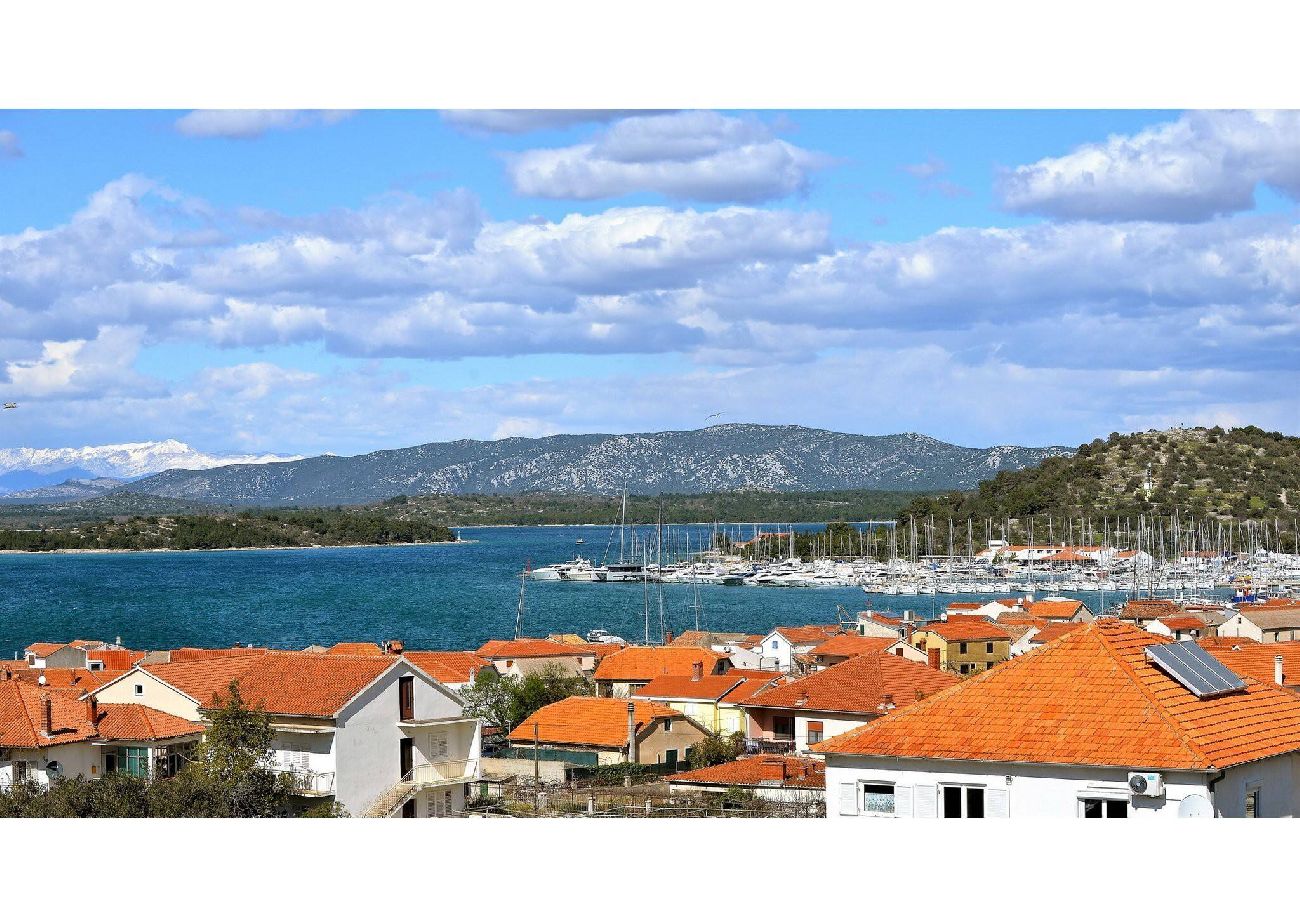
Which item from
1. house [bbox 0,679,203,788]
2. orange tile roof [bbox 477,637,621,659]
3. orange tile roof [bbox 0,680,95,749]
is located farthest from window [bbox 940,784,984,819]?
A: orange tile roof [bbox 477,637,621,659]

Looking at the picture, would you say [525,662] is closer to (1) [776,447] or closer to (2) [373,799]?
(2) [373,799]

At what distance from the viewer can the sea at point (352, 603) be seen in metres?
50.0

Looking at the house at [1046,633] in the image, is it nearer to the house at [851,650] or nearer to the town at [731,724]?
the town at [731,724]

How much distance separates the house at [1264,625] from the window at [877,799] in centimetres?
2335

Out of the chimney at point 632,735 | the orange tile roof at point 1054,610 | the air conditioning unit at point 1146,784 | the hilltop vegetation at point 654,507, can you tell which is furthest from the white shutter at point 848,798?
the hilltop vegetation at point 654,507

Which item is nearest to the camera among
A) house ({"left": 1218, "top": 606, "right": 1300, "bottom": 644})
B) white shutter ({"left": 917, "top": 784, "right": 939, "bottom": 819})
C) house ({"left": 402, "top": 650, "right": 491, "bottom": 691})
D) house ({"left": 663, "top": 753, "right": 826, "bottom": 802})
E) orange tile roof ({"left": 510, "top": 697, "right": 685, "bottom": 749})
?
white shutter ({"left": 917, "top": 784, "right": 939, "bottom": 819})

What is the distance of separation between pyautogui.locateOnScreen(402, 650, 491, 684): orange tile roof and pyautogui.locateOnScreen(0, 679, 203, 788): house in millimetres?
7777

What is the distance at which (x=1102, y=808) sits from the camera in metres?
6.62

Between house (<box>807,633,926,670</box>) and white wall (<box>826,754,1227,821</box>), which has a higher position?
white wall (<box>826,754,1227,821</box>)

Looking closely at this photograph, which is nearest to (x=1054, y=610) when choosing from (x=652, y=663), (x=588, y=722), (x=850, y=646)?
(x=850, y=646)

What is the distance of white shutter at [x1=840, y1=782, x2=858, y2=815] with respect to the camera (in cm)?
719

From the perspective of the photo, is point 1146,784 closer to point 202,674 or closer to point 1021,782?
point 1021,782

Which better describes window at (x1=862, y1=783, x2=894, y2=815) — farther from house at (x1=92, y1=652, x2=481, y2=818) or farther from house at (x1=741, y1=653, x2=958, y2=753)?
house at (x1=741, y1=653, x2=958, y2=753)

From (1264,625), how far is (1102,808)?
2513 cm
